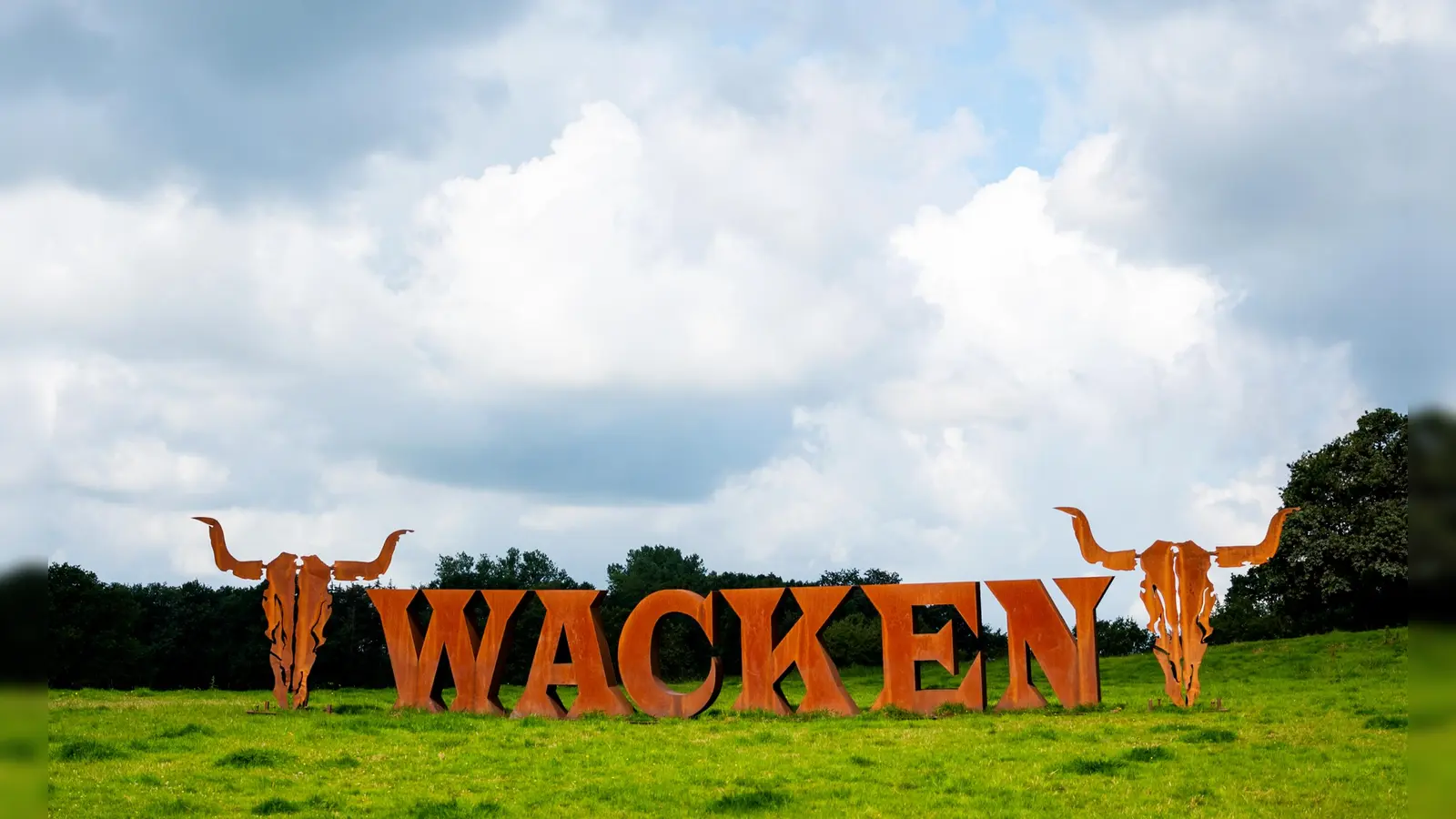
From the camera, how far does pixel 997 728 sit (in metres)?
21.1

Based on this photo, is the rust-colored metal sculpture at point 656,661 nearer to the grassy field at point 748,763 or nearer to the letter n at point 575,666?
the letter n at point 575,666

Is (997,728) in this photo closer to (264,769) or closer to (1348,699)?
(1348,699)

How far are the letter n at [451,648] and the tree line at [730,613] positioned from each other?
1539 cm

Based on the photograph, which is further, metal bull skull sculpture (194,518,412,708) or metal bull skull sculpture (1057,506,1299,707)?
metal bull skull sculpture (194,518,412,708)

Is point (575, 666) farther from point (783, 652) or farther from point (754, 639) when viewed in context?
point (783, 652)

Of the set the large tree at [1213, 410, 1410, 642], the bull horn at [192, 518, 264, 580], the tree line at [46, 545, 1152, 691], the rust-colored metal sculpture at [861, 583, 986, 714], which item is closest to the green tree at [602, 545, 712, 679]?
the tree line at [46, 545, 1152, 691]

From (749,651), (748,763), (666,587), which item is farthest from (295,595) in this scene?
(666,587)

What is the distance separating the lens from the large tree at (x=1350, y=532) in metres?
46.0

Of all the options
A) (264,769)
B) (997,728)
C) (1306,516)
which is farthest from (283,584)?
(1306,516)

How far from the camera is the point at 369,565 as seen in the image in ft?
91.2

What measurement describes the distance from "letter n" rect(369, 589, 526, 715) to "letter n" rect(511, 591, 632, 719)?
3.19 ft

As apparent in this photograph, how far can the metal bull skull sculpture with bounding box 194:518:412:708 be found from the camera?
91.4 feet

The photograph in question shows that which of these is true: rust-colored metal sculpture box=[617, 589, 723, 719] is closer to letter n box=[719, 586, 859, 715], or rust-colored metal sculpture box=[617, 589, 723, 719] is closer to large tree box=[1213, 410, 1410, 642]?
letter n box=[719, 586, 859, 715]

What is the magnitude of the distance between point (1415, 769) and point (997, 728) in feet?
Answer: 52.4
